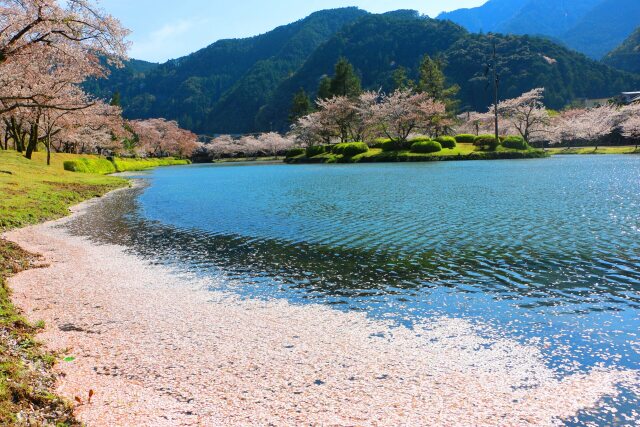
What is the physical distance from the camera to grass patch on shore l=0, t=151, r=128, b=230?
20967 millimetres

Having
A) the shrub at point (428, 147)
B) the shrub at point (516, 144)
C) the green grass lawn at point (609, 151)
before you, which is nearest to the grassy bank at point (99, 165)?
the shrub at point (428, 147)

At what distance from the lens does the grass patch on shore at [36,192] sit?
21.0 m

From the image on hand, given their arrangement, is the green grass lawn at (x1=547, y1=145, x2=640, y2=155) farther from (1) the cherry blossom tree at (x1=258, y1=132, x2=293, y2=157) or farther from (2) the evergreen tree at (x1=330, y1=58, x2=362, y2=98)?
(1) the cherry blossom tree at (x1=258, y1=132, x2=293, y2=157)

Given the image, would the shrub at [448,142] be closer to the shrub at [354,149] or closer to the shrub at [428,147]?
the shrub at [428,147]

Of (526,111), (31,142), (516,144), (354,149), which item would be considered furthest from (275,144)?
(31,142)

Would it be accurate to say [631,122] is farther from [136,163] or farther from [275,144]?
[136,163]

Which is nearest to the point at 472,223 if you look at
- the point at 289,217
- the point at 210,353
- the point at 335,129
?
the point at 289,217

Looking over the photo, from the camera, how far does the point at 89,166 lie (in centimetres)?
5656

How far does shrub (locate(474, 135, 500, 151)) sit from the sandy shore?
63925 mm

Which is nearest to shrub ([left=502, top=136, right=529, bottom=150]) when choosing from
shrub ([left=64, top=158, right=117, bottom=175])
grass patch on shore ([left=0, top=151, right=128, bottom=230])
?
grass patch on shore ([left=0, top=151, right=128, bottom=230])

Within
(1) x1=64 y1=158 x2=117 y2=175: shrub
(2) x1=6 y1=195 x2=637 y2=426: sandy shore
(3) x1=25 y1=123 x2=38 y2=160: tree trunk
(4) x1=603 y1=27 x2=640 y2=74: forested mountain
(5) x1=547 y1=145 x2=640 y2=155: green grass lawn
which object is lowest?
(2) x1=6 y1=195 x2=637 y2=426: sandy shore

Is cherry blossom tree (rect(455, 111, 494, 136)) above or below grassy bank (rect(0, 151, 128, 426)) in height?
above

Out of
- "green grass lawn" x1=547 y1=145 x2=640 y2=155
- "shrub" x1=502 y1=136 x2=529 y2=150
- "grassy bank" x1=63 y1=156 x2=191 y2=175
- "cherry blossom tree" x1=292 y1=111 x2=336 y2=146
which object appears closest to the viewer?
"grassy bank" x1=63 y1=156 x2=191 y2=175

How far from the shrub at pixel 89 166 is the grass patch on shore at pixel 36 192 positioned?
18.7 ft
